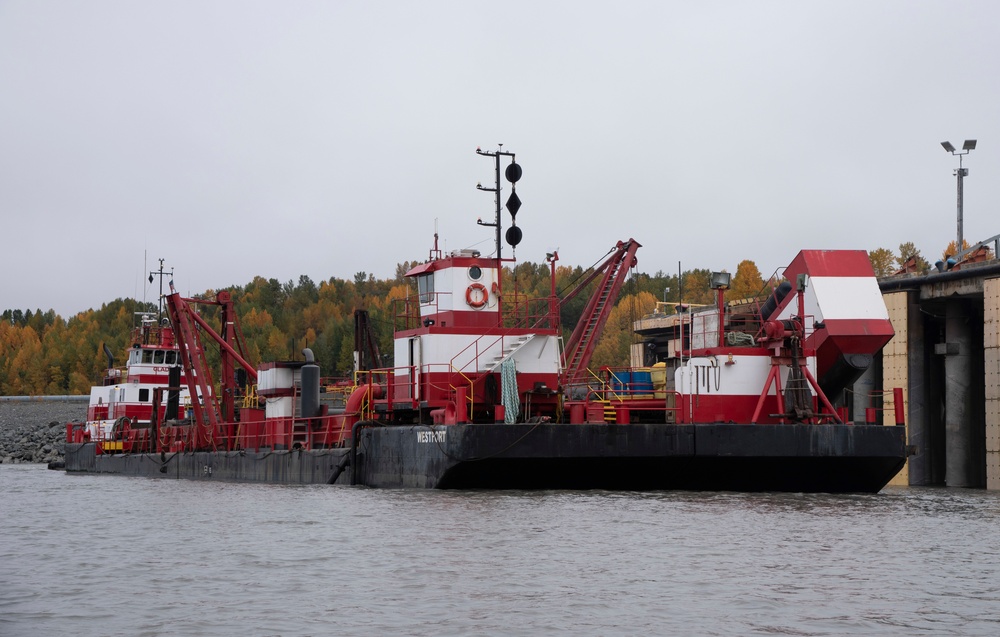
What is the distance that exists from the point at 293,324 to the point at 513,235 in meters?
89.9

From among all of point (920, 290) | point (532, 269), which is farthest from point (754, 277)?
point (920, 290)

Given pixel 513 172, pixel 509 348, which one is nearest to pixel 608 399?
pixel 509 348

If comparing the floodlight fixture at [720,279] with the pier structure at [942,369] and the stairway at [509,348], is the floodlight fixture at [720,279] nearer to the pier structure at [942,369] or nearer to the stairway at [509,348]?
the stairway at [509,348]

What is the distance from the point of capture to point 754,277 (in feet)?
353

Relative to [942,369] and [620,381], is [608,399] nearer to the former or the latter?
[620,381]

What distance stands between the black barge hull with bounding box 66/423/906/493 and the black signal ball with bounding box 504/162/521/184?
7.46m

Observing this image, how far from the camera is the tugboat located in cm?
2797

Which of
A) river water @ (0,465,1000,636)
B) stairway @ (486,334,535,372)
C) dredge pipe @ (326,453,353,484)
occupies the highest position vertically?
stairway @ (486,334,535,372)

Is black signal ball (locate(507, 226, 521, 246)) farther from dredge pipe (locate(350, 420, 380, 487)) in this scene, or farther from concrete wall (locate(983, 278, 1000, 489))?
concrete wall (locate(983, 278, 1000, 489))

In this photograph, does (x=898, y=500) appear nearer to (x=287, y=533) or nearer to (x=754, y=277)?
(x=287, y=533)

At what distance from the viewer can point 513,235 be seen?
107ft

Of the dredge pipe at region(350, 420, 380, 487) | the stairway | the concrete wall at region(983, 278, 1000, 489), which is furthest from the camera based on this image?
the concrete wall at region(983, 278, 1000, 489)

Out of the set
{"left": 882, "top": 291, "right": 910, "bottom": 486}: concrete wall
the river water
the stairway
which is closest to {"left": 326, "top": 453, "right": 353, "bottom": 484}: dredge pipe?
the stairway

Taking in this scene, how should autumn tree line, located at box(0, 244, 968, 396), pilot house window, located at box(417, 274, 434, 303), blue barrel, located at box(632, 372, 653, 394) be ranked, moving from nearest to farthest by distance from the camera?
blue barrel, located at box(632, 372, 653, 394), pilot house window, located at box(417, 274, 434, 303), autumn tree line, located at box(0, 244, 968, 396)
